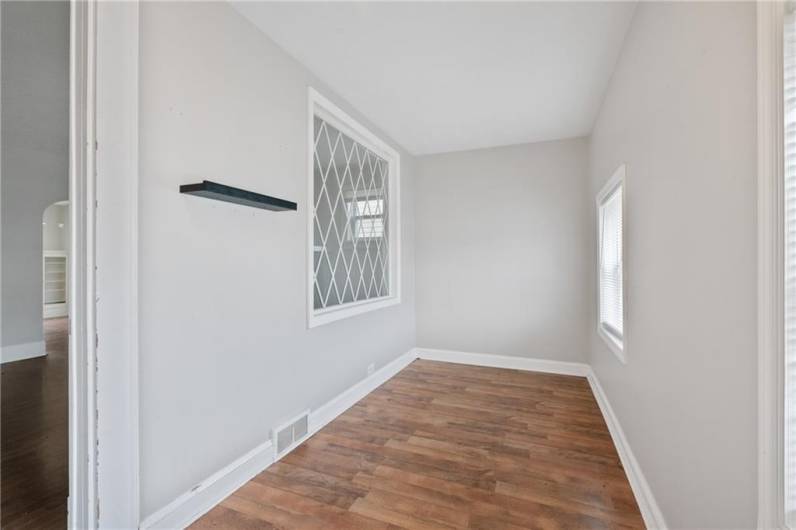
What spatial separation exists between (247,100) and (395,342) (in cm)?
281

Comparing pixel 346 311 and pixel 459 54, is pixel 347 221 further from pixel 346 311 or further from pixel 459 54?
pixel 459 54

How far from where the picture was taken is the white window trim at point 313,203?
98.3 inches

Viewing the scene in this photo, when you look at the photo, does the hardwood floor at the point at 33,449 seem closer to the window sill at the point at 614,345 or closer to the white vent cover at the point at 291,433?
the white vent cover at the point at 291,433

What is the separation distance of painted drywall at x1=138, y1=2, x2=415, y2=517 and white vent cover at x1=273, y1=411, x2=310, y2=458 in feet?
0.21

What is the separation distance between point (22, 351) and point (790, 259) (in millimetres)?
6743

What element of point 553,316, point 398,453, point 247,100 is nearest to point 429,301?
point 553,316

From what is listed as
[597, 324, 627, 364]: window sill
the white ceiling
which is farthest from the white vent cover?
the white ceiling

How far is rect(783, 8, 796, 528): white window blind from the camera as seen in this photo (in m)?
0.76

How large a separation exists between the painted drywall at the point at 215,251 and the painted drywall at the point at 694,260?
2026 millimetres

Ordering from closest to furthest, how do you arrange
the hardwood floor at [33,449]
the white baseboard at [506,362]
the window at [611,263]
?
the hardwood floor at [33,449] < the window at [611,263] < the white baseboard at [506,362]

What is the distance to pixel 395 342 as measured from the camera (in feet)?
13.0

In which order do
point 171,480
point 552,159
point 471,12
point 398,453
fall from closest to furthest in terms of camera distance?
point 171,480 < point 471,12 < point 398,453 < point 552,159

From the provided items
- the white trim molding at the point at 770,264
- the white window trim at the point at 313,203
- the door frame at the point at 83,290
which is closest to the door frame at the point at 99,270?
the door frame at the point at 83,290

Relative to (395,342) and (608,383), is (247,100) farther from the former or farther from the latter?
(608,383)
